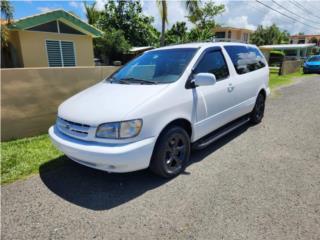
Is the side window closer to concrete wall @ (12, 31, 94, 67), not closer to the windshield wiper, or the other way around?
the windshield wiper

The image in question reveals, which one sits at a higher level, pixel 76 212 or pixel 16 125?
pixel 16 125

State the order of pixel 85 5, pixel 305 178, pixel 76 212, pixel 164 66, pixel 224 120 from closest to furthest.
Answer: pixel 76 212 < pixel 305 178 < pixel 164 66 < pixel 224 120 < pixel 85 5

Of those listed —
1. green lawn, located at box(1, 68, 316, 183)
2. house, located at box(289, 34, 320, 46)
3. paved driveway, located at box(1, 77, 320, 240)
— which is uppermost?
house, located at box(289, 34, 320, 46)

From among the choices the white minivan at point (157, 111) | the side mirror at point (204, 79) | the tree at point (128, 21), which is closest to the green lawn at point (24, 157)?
the white minivan at point (157, 111)

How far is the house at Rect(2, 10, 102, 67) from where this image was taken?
1174 cm

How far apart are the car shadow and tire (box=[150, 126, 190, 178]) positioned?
177 millimetres

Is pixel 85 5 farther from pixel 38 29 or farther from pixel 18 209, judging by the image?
pixel 18 209

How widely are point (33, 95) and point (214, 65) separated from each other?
12.7 feet

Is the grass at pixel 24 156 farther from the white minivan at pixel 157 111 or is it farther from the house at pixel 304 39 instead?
the house at pixel 304 39

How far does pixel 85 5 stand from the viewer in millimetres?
30141

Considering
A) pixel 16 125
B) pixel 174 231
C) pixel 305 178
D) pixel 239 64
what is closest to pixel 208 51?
pixel 239 64

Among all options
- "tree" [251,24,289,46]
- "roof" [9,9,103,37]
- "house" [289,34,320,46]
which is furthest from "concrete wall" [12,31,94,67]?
"house" [289,34,320,46]

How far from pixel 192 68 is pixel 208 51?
2.21 feet

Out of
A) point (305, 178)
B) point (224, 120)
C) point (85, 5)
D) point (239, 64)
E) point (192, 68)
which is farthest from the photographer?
point (85, 5)
